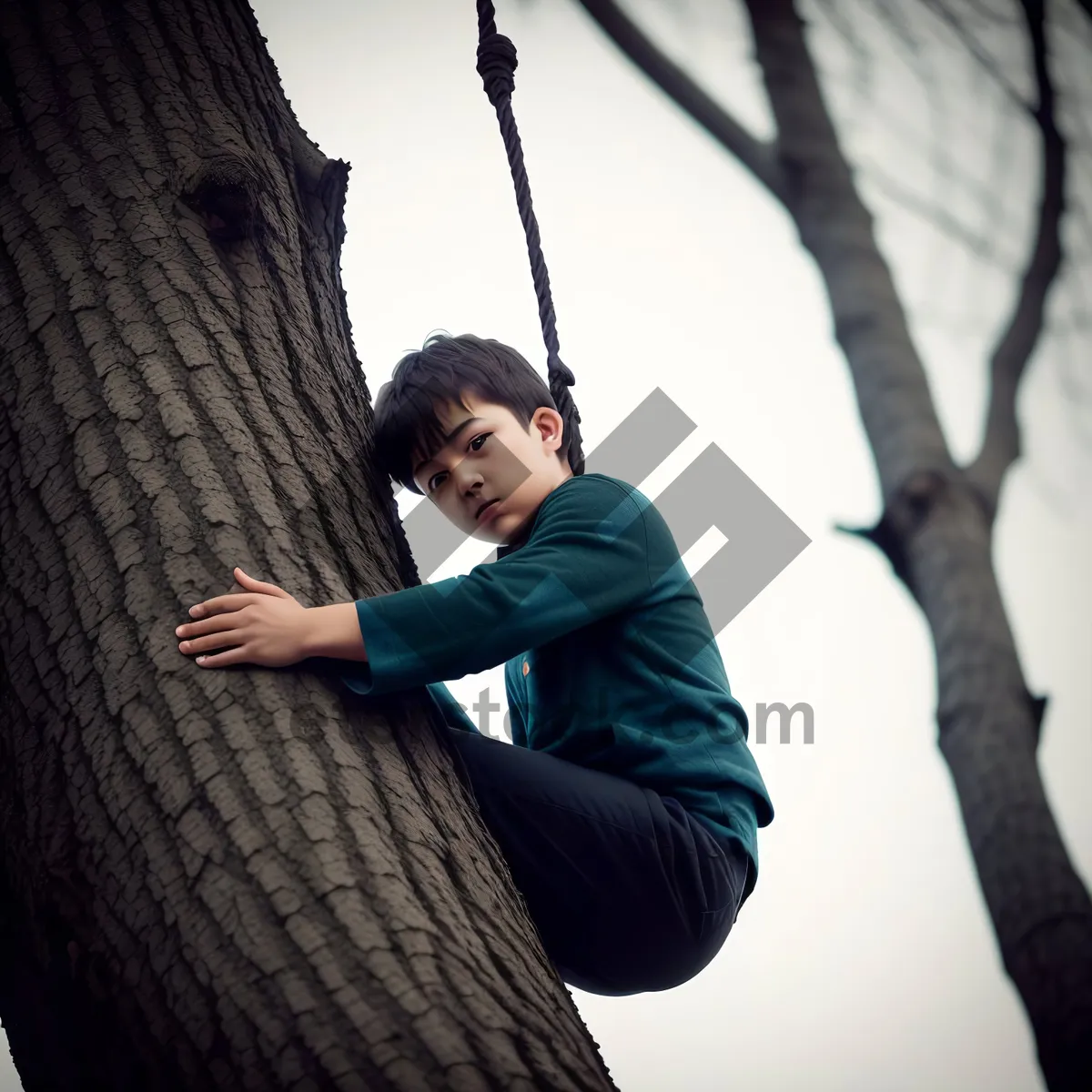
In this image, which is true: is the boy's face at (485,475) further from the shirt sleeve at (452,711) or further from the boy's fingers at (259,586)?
the boy's fingers at (259,586)

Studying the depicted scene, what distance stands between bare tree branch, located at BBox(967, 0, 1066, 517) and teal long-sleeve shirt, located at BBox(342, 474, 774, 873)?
1.47 feet

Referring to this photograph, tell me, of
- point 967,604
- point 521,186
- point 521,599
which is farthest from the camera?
point 521,186

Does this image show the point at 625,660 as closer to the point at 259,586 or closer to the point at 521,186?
the point at 259,586

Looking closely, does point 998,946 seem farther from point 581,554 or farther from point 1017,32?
point 1017,32

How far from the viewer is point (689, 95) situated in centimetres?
149

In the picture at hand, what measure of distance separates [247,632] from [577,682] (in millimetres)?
545

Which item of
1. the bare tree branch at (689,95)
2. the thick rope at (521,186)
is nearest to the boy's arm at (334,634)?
the thick rope at (521,186)

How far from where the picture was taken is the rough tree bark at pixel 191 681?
78 cm

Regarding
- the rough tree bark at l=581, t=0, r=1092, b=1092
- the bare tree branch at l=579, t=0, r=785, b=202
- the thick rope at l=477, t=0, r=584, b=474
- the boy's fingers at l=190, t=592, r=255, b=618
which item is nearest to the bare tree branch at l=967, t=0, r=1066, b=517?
the rough tree bark at l=581, t=0, r=1092, b=1092

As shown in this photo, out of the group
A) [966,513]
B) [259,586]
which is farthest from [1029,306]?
[259,586]

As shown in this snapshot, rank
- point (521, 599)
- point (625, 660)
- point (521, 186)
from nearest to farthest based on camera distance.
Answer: point (521, 599) < point (625, 660) < point (521, 186)

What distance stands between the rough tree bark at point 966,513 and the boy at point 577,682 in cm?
39

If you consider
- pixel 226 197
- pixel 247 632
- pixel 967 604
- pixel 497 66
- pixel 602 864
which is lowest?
pixel 602 864

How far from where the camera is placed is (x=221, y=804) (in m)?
0.85
